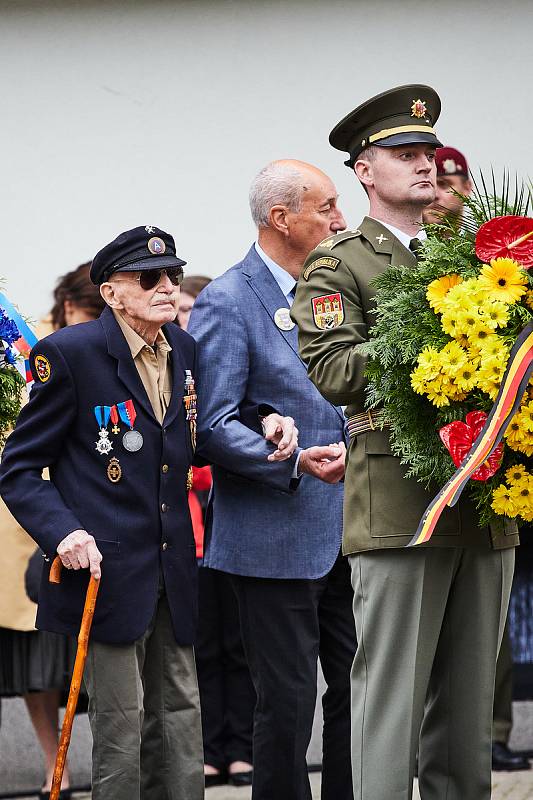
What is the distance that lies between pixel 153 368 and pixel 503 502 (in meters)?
1.31

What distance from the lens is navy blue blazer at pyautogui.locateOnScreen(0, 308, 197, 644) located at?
14.6 feet

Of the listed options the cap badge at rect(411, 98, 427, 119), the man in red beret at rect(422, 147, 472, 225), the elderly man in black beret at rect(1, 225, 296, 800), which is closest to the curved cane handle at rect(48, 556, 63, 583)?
the elderly man in black beret at rect(1, 225, 296, 800)

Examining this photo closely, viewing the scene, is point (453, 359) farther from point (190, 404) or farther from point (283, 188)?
point (283, 188)

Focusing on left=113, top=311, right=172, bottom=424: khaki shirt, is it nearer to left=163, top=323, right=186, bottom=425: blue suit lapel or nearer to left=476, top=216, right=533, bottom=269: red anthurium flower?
left=163, top=323, right=186, bottom=425: blue suit lapel

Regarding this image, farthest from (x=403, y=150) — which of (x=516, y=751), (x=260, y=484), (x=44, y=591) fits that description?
(x=516, y=751)

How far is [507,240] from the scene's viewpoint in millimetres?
3838

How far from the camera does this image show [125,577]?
448cm

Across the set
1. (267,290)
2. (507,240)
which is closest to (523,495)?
(507,240)

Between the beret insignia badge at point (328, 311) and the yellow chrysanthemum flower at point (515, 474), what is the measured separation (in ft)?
2.14

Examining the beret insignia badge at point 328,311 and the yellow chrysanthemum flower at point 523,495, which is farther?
the beret insignia badge at point 328,311

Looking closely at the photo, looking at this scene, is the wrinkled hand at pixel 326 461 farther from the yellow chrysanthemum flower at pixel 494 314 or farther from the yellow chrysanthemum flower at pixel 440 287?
the yellow chrysanthemum flower at pixel 494 314

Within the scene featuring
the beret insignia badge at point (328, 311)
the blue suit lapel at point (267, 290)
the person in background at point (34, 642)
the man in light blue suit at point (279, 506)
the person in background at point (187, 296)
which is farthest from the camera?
the person in background at point (187, 296)

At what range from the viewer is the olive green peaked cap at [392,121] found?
14.6ft

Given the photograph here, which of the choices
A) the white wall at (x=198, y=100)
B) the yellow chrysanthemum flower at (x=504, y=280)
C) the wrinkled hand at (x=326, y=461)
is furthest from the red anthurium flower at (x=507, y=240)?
the white wall at (x=198, y=100)
